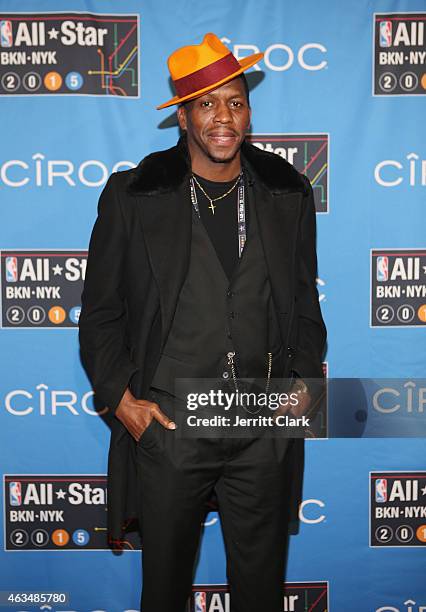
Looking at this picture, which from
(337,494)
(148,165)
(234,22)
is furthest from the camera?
(337,494)

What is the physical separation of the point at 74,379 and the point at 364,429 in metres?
1.22

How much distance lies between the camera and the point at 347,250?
267 cm

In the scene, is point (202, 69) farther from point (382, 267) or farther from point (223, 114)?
point (382, 267)

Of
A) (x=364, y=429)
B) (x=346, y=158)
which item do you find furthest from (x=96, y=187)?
(x=364, y=429)

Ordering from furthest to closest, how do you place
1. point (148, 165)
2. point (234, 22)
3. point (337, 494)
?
point (337, 494) < point (234, 22) < point (148, 165)

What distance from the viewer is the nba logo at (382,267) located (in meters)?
2.67

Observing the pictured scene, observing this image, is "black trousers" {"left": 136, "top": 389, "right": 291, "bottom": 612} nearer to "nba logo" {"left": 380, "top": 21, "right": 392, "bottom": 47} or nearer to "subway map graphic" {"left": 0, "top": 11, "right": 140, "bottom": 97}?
"subway map graphic" {"left": 0, "top": 11, "right": 140, "bottom": 97}

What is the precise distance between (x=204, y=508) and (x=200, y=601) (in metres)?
0.96

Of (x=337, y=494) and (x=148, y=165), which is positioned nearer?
(x=148, y=165)

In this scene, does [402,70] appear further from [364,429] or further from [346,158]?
[364,429]

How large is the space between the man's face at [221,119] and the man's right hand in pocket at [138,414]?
30.5 inches

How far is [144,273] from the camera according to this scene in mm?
1992

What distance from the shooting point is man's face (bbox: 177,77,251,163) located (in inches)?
77.4
